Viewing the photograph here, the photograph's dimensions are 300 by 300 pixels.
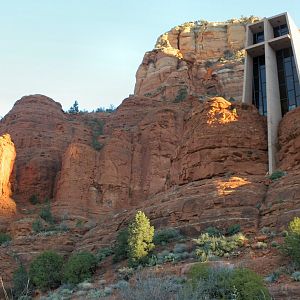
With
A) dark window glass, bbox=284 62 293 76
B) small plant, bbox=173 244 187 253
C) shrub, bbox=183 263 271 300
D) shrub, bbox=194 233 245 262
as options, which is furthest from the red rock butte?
shrub, bbox=183 263 271 300

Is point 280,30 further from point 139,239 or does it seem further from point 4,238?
point 4,238

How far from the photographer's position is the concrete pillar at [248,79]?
42.8 meters

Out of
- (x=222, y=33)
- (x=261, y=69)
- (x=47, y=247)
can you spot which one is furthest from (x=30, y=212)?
(x=222, y=33)

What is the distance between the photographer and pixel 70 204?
177 ft

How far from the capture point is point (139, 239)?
26641mm

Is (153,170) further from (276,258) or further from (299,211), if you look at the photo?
(276,258)

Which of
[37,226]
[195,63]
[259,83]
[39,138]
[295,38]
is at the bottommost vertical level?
[37,226]

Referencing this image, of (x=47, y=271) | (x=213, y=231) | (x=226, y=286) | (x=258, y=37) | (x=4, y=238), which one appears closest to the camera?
(x=226, y=286)

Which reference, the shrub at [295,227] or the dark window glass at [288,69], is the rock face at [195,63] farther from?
the shrub at [295,227]

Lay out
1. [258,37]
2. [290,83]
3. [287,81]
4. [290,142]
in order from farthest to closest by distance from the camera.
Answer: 1. [258,37]
2. [287,81]
3. [290,83]
4. [290,142]

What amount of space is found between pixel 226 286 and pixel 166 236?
10.9 meters

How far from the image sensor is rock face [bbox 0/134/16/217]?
51812 millimetres

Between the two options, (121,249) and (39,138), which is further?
(39,138)

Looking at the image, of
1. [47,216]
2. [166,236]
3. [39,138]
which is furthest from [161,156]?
[166,236]
